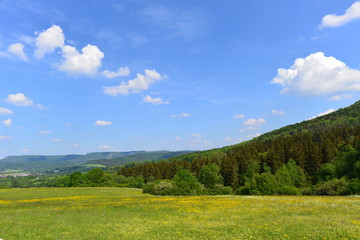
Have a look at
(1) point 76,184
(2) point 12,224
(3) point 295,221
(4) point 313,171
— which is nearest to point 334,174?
(4) point 313,171

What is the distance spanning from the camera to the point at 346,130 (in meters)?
134

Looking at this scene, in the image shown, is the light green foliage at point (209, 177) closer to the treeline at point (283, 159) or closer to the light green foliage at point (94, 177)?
the treeline at point (283, 159)

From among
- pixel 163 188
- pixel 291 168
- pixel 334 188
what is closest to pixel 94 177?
pixel 163 188

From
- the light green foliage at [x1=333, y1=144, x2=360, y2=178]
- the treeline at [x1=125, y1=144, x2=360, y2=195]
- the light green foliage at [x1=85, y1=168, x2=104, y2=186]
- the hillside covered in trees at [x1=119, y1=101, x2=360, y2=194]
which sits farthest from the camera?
the light green foliage at [x1=85, y1=168, x2=104, y2=186]

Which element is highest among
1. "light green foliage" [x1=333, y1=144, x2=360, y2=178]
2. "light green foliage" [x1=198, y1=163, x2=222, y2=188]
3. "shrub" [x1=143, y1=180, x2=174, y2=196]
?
"light green foliage" [x1=333, y1=144, x2=360, y2=178]

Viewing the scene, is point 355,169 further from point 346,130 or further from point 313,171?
point 346,130

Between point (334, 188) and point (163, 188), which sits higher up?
point (163, 188)

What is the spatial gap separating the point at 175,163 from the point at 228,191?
59.0 meters

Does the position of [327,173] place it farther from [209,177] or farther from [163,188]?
[163,188]

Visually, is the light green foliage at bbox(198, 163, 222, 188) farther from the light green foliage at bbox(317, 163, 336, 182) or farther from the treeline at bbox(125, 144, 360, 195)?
the light green foliage at bbox(317, 163, 336, 182)

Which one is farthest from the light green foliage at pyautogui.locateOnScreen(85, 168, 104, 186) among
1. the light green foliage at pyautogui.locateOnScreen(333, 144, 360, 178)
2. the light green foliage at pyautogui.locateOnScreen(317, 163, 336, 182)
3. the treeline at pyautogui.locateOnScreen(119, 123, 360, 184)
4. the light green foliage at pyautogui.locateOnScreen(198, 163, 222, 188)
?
the light green foliage at pyautogui.locateOnScreen(333, 144, 360, 178)

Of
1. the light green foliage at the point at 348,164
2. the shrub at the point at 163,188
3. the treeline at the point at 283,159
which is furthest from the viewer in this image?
the treeline at the point at 283,159

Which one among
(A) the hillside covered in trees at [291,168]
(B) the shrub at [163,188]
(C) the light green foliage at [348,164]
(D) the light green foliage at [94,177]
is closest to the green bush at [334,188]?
(A) the hillside covered in trees at [291,168]

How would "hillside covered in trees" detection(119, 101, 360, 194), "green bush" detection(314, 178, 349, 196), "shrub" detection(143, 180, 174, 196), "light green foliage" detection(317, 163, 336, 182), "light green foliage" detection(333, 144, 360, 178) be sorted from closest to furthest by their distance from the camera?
"green bush" detection(314, 178, 349, 196)
"hillside covered in trees" detection(119, 101, 360, 194)
"light green foliage" detection(333, 144, 360, 178)
"shrub" detection(143, 180, 174, 196)
"light green foliage" detection(317, 163, 336, 182)
